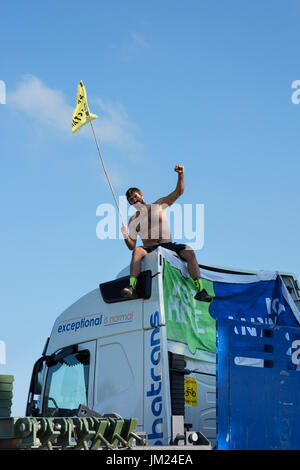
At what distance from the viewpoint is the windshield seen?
27.7 ft

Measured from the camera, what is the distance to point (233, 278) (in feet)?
30.0

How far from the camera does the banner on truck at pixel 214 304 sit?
25.7ft

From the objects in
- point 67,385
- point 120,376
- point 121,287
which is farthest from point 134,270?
point 67,385

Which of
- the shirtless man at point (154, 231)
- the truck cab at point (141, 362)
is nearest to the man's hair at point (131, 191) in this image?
the shirtless man at point (154, 231)

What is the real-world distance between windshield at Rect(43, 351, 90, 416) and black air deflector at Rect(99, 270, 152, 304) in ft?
2.53

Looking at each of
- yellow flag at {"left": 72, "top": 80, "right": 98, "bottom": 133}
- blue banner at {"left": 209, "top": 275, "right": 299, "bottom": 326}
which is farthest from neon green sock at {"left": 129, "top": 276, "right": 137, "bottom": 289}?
yellow flag at {"left": 72, "top": 80, "right": 98, "bottom": 133}

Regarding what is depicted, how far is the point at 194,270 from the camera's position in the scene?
27.2 feet

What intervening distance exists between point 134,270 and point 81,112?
12.2 ft

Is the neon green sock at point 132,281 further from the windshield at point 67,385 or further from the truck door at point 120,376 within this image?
the windshield at point 67,385

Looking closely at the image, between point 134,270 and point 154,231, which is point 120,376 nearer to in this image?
point 134,270

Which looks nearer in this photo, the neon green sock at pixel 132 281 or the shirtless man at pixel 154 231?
the neon green sock at pixel 132 281

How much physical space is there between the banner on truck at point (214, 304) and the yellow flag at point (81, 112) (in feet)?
10.6

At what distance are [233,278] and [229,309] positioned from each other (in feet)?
1.60
